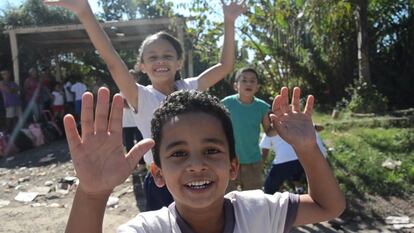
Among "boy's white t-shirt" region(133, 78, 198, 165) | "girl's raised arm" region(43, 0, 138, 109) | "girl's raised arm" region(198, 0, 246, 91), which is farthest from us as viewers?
"girl's raised arm" region(198, 0, 246, 91)

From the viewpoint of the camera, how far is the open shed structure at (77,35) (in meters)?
10.2

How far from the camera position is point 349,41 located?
12836 millimetres

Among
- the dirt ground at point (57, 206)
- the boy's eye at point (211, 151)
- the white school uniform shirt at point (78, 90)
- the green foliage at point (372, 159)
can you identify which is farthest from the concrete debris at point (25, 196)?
the white school uniform shirt at point (78, 90)

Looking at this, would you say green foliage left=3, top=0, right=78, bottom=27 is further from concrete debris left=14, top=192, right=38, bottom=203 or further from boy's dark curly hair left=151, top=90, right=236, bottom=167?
boy's dark curly hair left=151, top=90, right=236, bottom=167

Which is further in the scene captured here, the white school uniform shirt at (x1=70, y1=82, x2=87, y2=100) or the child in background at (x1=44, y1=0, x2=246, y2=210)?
the white school uniform shirt at (x1=70, y1=82, x2=87, y2=100)

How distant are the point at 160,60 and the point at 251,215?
125cm

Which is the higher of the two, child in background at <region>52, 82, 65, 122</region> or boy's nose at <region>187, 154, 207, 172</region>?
boy's nose at <region>187, 154, 207, 172</region>

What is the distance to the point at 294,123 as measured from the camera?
67.0 inches

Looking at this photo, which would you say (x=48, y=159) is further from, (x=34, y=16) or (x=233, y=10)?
(x=34, y=16)

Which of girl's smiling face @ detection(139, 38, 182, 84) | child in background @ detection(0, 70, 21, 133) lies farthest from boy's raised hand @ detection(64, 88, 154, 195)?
child in background @ detection(0, 70, 21, 133)

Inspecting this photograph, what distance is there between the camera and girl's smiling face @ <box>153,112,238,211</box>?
59.1 inches

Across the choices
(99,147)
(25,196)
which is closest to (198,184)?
(99,147)

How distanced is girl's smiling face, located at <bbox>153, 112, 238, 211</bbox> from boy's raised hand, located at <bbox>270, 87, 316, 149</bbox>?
0.76 ft

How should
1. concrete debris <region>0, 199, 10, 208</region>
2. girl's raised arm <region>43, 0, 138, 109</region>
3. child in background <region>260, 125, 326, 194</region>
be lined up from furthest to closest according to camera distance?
1. concrete debris <region>0, 199, 10, 208</region>
2. child in background <region>260, 125, 326, 194</region>
3. girl's raised arm <region>43, 0, 138, 109</region>
